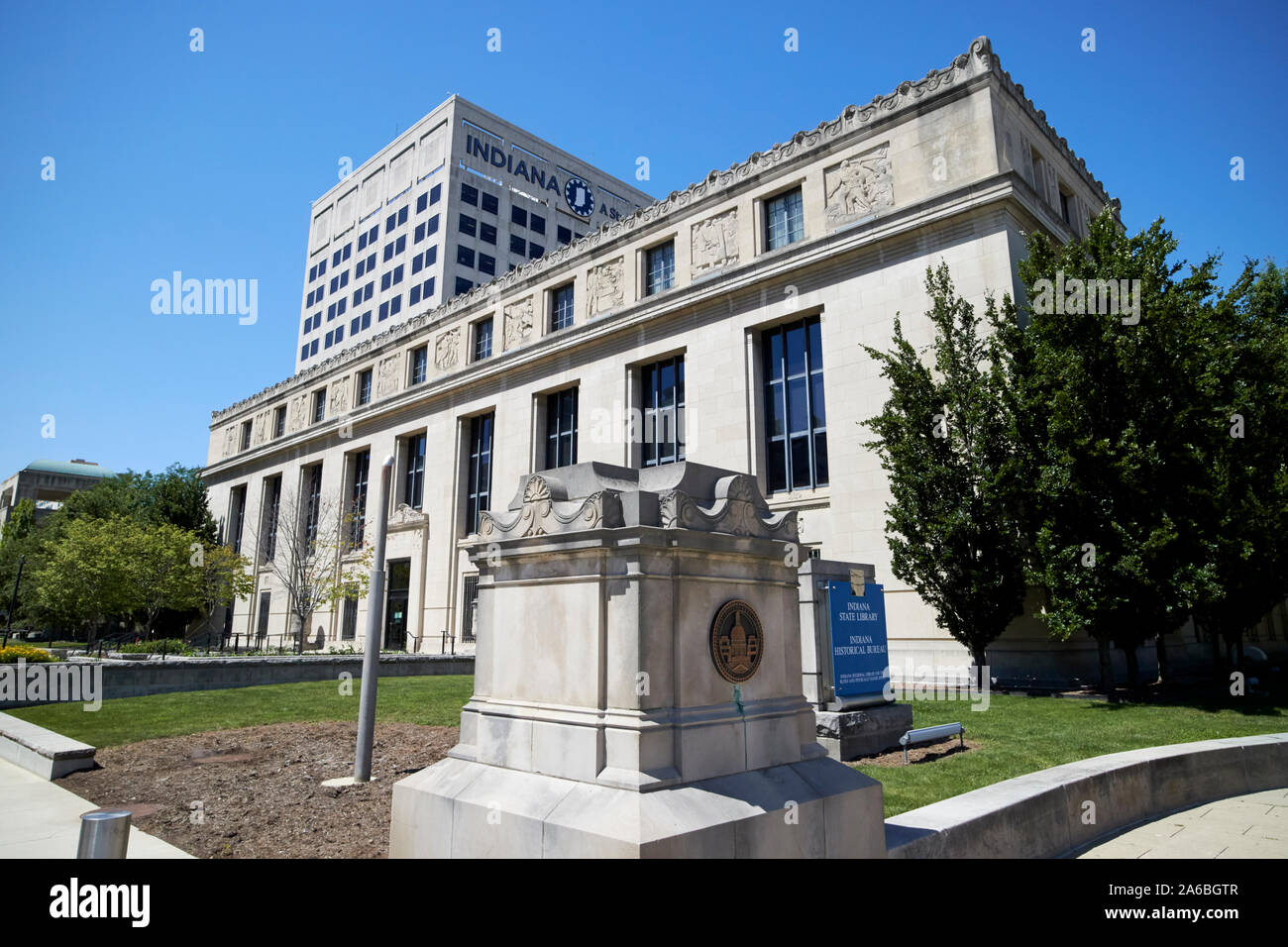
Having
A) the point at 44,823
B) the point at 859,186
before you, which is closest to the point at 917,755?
the point at 44,823

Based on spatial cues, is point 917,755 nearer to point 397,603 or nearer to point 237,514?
point 397,603

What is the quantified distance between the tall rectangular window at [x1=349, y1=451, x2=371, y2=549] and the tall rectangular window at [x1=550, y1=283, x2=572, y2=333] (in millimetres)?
15399

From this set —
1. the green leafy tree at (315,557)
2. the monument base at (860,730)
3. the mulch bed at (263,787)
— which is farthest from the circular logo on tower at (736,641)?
the green leafy tree at (315,557)

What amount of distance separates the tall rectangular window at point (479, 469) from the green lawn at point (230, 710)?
1674 centimetres

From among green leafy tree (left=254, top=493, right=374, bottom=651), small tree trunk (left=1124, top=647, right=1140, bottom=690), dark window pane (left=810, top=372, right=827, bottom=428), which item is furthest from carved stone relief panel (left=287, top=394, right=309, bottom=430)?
small tree trunk (left=1124, top=647, right=1140, bottom=690)

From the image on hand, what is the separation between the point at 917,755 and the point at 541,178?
204ft

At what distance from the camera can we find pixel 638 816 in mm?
3365

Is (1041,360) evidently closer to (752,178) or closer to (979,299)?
(979,299)

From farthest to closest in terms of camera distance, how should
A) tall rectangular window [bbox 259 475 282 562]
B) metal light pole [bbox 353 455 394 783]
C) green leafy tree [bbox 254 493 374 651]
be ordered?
tall rectangular window [bbox 259 475 282 562] < green leafy tree [bbox 254 493 374 651] < metal light pole [bbox 353 455 394 783]

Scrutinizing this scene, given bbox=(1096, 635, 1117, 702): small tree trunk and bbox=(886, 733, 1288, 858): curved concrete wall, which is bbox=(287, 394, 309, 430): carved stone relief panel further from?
bbox=(886, 733, 1288, 858): curved concrete wall

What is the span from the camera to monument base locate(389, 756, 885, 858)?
339cm

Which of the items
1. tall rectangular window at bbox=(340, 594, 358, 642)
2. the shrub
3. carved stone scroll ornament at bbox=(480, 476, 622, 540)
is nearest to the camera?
carved stone scroll ornament at bbox=(480, 476, 622, 540)
